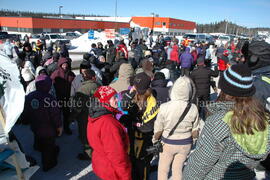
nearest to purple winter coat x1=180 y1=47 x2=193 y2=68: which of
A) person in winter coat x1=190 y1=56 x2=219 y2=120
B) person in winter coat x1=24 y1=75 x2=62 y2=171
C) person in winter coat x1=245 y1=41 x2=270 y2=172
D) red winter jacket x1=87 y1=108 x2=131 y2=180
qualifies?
person in winter coat x1=190 y1=56 x2=219 y2=120

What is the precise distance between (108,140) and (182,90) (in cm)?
107

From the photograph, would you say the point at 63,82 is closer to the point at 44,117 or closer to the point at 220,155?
the point at 44,117

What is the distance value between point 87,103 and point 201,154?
2372mm

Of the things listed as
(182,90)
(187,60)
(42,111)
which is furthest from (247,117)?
(187,60)

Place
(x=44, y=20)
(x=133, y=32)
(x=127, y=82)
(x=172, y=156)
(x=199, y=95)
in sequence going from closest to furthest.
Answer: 1. (x=172, y=156)
2. (x=127, y=82)
3. (x=199, y=95)
4. (x=133, y=32)
5. (x=44, y=20)

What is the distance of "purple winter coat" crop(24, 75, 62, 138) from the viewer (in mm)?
3127

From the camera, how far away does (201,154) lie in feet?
4.93

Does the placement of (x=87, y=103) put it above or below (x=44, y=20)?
below

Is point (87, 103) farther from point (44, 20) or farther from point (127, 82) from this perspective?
point (44, 20)

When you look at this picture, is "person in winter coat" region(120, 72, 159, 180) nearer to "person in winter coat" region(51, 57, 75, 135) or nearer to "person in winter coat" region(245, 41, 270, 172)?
"person in winter coat" region(245, 41, 270, 172)

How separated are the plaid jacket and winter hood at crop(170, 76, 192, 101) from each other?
2.72 ft

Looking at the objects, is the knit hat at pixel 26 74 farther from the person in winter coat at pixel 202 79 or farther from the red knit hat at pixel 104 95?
the person in winter coat at pixel 202 79

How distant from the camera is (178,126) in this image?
97.0 inches

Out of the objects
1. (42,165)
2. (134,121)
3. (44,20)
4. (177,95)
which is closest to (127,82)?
(134,121)
